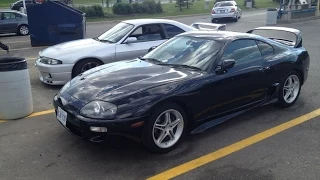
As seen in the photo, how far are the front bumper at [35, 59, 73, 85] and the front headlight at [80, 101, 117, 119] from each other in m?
3.26

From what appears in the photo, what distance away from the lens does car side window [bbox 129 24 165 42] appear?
7542mm

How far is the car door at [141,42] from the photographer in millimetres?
7352

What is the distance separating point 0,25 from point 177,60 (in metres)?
14.7

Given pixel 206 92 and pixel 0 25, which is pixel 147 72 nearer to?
pixel 206 92

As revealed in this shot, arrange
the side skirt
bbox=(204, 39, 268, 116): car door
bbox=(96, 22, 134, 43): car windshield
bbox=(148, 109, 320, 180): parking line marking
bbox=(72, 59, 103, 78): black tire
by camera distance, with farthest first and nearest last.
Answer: bbox=(96, 22, 134, 43): car windshield
bbox=(72, 59, 103, 78): black tire
bbox=(204, 39, 268, 116): car door
the side skirt
bbox=(148, 109, 320, 180): parking line marking

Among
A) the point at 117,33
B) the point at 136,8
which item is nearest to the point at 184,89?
the point at 117,33

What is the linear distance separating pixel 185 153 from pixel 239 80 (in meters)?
1.32

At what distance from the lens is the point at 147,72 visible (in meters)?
4.40

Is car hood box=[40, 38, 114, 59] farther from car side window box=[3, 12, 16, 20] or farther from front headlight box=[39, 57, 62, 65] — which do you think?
car side window box=[3, 12, 16, 20]

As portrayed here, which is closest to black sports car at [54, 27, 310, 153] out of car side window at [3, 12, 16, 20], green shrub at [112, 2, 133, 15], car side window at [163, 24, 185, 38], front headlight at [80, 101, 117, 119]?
front headlight at [80, 101, 117, 119]

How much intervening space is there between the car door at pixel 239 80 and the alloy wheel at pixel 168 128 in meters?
0.55

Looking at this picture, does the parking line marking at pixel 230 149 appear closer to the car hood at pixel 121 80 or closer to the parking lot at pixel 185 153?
the parking lot at pixel 185 153

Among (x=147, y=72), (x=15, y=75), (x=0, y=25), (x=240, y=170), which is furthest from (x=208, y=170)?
(x=0, y=25)

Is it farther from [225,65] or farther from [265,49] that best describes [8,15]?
[225,65]
